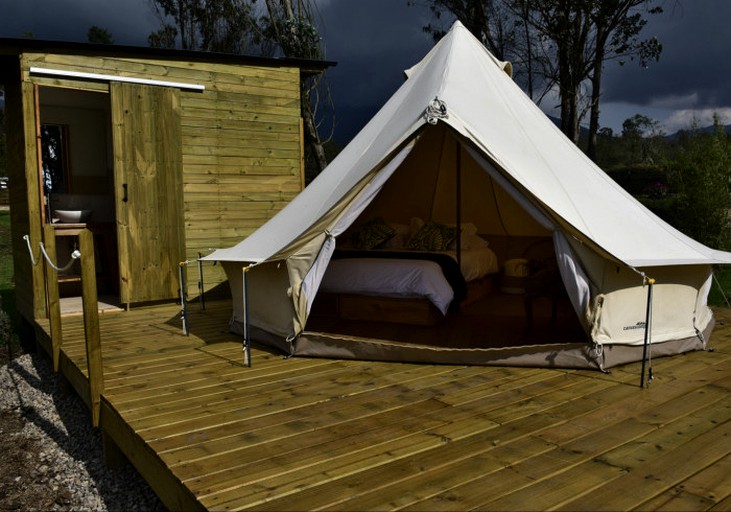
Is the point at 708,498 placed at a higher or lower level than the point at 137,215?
lower

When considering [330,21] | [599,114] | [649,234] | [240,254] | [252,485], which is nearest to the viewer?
[252,485]

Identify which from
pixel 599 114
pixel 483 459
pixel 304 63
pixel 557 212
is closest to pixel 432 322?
pixel 557 212

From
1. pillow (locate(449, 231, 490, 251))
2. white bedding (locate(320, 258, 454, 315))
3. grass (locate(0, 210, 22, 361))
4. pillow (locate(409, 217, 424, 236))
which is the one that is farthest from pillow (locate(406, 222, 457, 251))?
grass (locate(0, 210, 22, 361))

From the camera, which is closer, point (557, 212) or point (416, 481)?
point (416, 481)

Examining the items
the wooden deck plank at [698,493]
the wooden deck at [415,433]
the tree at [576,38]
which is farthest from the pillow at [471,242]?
the tree at [576,38]

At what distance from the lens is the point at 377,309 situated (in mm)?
4758

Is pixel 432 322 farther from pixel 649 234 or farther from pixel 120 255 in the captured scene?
pixel 120 255

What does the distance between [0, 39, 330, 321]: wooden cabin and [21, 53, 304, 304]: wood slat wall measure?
0.01 metres

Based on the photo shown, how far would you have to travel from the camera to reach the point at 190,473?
212 cm

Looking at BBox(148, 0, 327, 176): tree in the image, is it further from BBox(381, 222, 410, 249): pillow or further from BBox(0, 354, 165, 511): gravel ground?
BBox(0, 354, 165, 511): gravel ground

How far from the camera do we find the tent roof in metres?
3.48

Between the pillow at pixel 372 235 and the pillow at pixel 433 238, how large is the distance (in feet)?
0.87

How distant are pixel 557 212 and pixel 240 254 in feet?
7.15

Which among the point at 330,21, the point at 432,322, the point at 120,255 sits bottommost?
the point at 432,322
